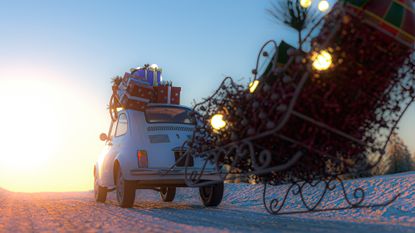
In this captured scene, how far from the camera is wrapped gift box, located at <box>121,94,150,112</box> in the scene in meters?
8.14

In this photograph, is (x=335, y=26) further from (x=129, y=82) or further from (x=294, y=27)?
(x=129, y=82)

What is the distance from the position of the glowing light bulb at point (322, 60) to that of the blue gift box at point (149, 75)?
15.9 feet

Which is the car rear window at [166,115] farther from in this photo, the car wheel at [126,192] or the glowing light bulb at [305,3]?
the glowing light bulb at [305,3]

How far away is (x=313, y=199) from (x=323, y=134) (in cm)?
472

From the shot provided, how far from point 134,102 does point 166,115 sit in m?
0.65

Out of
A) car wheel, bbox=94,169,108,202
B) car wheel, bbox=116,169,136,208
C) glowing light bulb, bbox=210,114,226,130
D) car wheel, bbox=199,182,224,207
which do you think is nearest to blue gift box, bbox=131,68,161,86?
car wheel, bbox=116,169,136,208

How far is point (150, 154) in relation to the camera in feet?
25.1

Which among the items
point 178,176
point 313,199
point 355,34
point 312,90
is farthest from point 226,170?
point 313,199

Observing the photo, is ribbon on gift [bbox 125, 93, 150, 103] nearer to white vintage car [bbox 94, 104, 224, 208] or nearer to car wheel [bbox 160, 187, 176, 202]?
white vintage car [bbox 94, 104, 224, 208]

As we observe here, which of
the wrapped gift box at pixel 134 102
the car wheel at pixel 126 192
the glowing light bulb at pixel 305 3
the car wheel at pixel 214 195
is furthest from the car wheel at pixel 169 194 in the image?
the glowing light bulb at pixel 305 3

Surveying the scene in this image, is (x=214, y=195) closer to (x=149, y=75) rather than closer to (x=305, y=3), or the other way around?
(x=149, y=75)

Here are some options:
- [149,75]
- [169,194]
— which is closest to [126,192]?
[149,75]

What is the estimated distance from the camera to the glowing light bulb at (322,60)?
4312 mm

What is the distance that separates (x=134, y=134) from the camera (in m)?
7.92
